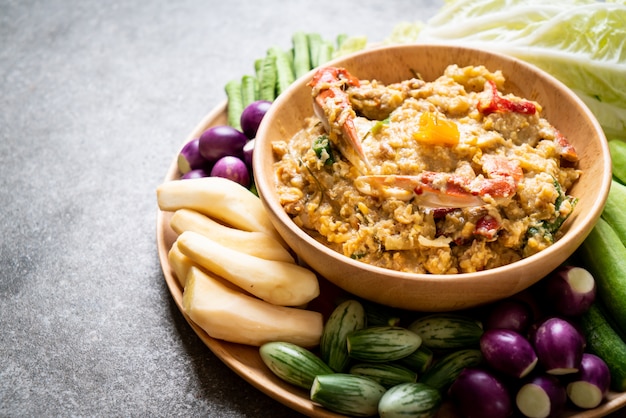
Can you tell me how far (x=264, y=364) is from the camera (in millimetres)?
2932

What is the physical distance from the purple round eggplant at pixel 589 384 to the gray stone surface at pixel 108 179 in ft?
3.83

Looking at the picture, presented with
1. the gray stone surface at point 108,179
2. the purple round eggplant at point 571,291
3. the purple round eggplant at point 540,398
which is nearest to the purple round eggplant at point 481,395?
the purple round eggplant at point 540,398

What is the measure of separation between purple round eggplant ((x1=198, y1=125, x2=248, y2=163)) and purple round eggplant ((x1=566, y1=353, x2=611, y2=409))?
81.0 inches

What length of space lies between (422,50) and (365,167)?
3.09ft

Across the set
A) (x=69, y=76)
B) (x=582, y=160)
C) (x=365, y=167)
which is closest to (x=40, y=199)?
(x=69, y=76)

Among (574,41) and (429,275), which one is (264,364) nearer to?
(429,275)

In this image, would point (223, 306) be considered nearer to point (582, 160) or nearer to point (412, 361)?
point (412, 361)

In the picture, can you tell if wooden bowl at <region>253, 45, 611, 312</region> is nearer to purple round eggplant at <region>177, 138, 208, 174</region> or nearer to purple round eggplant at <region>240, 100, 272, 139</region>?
purple round eggplant at <region>240, 100, 272, 139</region>

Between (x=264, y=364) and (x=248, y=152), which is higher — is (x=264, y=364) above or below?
below

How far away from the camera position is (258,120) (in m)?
3.79

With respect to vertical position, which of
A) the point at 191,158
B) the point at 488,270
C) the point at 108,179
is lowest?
the point at 108,179

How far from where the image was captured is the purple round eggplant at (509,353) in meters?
2.64

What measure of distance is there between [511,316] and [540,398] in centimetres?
38

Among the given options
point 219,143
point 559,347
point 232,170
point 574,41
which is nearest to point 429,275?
point 559,347
